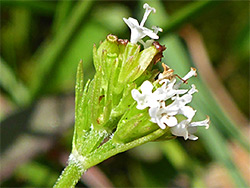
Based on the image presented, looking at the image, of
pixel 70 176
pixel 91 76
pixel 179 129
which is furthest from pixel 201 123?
pixel 91 76

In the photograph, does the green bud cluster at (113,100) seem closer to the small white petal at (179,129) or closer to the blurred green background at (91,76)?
the small white petal at (179,129)

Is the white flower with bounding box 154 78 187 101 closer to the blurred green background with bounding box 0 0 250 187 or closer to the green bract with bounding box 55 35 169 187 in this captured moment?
the green bract with bounding box 55 35 169 187

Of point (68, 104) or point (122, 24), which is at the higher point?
point (122, 24)

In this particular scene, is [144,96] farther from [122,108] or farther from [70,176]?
[70,176]

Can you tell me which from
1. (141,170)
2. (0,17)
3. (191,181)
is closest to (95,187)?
(141,170)

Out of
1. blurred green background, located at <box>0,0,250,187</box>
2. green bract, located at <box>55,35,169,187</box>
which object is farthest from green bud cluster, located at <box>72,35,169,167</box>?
blurred green background, located at <box>0,0,250,187</box>

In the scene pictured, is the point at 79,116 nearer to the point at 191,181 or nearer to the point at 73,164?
the point at 73,164

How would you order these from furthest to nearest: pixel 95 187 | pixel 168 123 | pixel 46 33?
pixel 46 33, pixel 95 187, pixel 168 123
